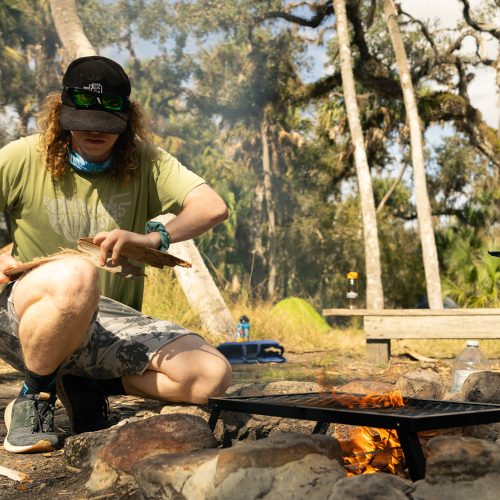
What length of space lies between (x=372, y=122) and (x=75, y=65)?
61.2 feet

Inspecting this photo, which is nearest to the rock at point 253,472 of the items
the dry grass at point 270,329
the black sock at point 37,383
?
the black sock at point 37,383

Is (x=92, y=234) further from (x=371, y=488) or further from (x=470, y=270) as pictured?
(x=470, y=270)

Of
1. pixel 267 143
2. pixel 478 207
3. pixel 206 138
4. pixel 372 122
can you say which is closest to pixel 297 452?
pixel 372 122

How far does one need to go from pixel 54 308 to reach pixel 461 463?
1555mm

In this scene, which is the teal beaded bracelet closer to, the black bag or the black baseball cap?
the black baseball cap

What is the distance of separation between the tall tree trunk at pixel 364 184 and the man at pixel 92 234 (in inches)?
477

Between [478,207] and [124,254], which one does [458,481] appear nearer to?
[124,254]

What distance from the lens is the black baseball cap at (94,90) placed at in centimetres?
302

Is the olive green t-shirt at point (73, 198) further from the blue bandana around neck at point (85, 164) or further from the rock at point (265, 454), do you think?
the rock at point (265, 454)

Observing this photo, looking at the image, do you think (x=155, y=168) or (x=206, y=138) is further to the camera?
(x=206, y=138)

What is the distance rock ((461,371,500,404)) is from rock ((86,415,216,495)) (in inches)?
50.4

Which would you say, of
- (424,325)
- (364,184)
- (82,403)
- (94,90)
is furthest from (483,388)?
(364,184)

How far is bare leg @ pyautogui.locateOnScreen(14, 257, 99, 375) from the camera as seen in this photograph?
280 cm

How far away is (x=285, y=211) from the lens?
27984mm
